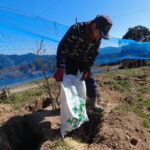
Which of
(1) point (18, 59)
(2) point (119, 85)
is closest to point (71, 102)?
(2) point (119, 85)

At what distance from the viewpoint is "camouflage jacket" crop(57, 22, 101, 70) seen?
2863 millimetres

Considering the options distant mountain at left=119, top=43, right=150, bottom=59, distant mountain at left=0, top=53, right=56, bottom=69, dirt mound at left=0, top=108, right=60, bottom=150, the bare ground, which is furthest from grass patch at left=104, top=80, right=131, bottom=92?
distant mountain at left=119, top=43, right=150, bottom=59

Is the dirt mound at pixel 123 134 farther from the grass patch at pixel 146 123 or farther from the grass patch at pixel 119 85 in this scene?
the grass patch at pixel 119 85

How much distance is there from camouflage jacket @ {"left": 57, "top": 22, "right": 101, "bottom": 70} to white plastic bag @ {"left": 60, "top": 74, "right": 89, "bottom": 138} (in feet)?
0.89

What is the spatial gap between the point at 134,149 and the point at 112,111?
0.98 meters

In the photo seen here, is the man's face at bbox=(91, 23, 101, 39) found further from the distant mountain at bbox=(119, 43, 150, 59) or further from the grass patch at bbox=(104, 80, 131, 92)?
the distant mountain at bbox=(119, 43, 150, 59)

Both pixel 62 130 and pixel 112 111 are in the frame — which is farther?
pixel 112 111

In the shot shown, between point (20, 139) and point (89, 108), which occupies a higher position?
point (89, 108)

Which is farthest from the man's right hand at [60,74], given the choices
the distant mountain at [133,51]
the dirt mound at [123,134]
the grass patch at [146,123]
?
the distant mountain at [133,51]

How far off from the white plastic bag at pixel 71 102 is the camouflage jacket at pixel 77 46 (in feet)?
0.89

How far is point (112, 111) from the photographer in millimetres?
3582

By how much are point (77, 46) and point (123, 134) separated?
1278 mm

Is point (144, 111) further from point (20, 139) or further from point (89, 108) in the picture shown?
point (20, 139)

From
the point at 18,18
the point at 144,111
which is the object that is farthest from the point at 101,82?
the point at 18,18
